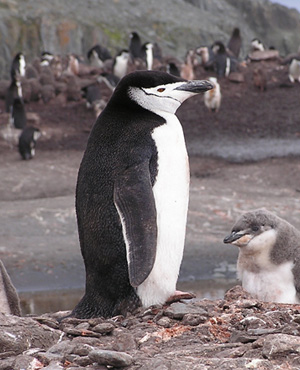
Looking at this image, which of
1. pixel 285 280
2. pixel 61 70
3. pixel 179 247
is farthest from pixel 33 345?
pixel 61 70

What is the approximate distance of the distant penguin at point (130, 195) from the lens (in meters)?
4.20

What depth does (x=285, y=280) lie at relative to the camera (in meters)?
5.43

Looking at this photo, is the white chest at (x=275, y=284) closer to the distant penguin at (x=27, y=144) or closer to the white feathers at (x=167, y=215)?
the white feathers at (x=167, y=215)

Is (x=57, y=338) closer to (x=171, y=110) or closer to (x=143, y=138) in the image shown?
(x=143, y=138)

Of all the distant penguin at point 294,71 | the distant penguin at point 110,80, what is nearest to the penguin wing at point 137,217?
the distant penguin at point 110,80

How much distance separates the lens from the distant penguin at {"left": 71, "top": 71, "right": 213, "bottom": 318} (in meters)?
4.20

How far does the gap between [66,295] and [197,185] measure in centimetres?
514

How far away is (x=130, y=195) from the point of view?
4141mm

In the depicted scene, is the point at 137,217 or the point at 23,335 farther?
the point at 137,217

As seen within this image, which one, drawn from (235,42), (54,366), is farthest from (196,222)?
(235,42)

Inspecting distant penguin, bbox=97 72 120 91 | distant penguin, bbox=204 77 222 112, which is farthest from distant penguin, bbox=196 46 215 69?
distant penguin, bbox=204 77 222 112

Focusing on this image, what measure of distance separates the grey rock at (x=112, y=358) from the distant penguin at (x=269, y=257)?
2.43 meters

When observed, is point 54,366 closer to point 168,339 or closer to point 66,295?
point 168,339

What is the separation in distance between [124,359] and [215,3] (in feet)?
129
